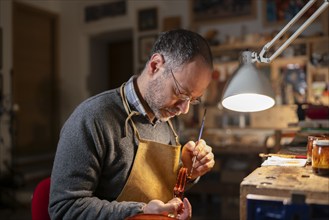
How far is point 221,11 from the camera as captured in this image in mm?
5051

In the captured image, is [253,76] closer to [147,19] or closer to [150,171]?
[150,171]

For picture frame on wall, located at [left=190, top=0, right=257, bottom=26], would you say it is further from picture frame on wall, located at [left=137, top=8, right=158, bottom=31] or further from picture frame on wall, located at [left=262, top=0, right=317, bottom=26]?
picture frame on wall, located at [left=137, top=8, right=158, bottom=31]

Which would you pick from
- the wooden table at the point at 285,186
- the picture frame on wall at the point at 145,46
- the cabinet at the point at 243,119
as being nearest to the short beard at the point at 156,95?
the wooden table at the point at 285,186

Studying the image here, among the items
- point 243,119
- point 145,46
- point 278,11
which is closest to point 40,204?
point 243,119

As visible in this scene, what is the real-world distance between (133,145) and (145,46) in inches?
164

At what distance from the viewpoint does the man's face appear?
140 cm

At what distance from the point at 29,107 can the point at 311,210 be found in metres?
5.45

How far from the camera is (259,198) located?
33.9 inches

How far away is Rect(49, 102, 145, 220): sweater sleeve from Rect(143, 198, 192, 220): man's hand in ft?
0.18

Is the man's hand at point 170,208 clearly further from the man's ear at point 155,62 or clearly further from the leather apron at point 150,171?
the man's ear at point 155,62

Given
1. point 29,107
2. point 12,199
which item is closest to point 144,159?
point 12,199

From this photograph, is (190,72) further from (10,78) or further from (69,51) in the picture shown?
(69,51)

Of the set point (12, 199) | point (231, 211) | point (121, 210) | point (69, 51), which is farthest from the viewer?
point (69, 51)

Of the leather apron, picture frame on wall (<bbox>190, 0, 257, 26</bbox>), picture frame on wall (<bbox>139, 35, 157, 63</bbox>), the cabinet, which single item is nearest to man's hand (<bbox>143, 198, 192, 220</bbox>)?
the leather apron
